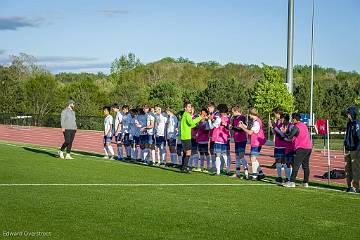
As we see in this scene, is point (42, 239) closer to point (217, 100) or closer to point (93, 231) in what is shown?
point (93, 231)

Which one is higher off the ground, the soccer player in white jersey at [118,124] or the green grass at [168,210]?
the soccer player in white jersey at [118,124]

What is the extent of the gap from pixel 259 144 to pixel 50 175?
18.1ft

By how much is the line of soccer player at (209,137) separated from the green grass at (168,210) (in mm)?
1087

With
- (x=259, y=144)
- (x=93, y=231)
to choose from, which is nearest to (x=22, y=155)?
(x=259, y=144)

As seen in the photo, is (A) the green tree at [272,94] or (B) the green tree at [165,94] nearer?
(A) the green tree at [272,94]

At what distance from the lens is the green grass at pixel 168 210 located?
9219 mm

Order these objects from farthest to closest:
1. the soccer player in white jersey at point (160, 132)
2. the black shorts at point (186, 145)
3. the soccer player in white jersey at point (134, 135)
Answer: the soccer player in white jersey at point (134, 135) → the soccer player in white jersey at point (160, 132) → the black shorts at point (186, 145)

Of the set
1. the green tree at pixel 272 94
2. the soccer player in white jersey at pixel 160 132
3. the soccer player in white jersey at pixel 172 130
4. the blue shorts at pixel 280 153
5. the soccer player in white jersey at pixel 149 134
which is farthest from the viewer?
the green tree at pixel 272 94

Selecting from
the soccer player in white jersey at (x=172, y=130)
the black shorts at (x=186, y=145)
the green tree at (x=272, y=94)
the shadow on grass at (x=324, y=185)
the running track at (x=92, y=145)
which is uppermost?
the green tree at (x=272, y=94)

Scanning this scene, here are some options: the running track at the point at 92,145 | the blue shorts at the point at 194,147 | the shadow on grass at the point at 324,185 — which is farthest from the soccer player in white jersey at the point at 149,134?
the shadow on grass at the point at 324,185

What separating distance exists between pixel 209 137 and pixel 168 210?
25.8 feet

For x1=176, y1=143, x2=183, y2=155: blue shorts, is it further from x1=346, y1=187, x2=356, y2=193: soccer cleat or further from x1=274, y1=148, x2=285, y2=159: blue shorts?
x1=346, y1=187, x2=356, y2=193: soccer cleat

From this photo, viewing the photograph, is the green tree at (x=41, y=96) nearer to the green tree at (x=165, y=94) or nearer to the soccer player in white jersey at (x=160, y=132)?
the green tree at (x=165, y=94)

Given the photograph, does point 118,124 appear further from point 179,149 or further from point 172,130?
point 179,149
